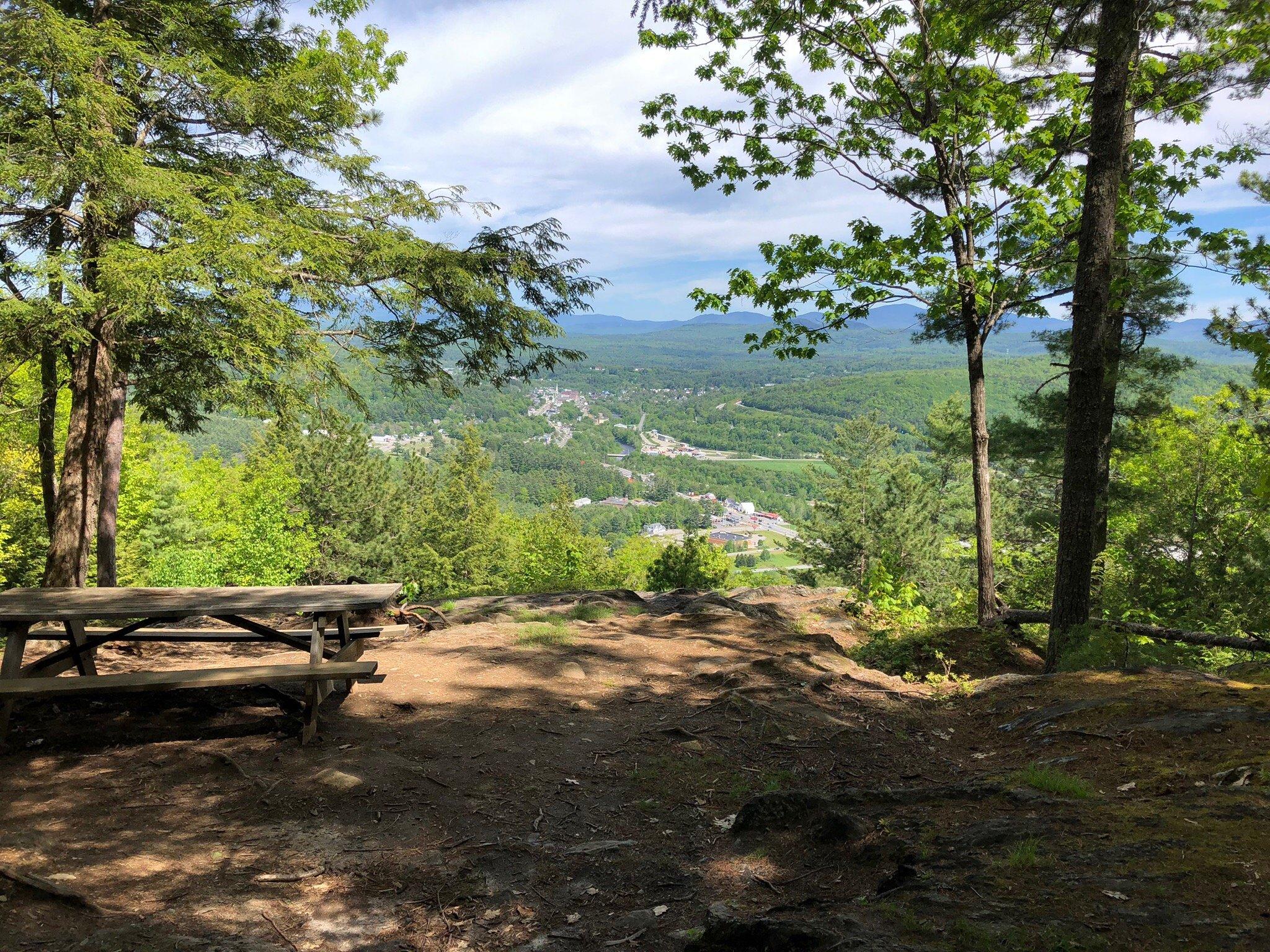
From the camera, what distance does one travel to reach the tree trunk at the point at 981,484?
8062 mm

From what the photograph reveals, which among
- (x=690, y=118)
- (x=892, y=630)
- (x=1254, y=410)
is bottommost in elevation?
(x=892, y=630)

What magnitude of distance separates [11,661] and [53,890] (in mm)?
2503

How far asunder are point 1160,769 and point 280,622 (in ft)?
26.0

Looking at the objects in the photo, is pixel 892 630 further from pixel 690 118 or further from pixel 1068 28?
pixel 690 118

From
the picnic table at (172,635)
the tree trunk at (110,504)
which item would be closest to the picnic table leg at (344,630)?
the picnic table at (172,635)

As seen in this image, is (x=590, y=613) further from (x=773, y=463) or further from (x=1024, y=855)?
(x=773, y=463)

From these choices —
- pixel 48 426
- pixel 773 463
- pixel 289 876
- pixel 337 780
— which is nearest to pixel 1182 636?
pixel 337 780

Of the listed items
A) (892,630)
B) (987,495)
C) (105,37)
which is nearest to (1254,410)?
(987,495)

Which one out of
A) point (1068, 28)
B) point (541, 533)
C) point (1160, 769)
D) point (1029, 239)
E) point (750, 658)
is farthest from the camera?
point (541, 533)

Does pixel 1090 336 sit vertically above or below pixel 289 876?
above

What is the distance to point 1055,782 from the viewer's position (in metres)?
3.27

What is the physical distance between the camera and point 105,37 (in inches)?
231

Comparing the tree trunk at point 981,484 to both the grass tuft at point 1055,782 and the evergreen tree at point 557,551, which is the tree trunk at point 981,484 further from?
the evergreen tree at point 557,551

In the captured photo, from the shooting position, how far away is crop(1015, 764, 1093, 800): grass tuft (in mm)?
3149
